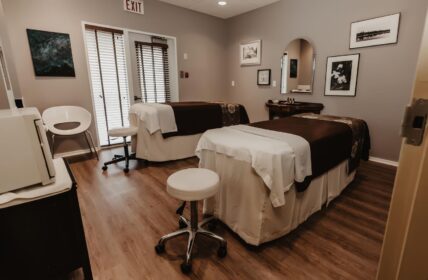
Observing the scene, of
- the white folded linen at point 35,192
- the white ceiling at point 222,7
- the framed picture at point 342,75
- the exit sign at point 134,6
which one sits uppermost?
the white ceiling at point 222,7

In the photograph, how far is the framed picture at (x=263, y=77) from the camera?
4.72 m

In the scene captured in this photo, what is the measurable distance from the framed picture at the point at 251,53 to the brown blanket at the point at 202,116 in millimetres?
1579

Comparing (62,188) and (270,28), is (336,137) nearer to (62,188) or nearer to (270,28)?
(62,188)

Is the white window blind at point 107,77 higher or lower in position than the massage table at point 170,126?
higher

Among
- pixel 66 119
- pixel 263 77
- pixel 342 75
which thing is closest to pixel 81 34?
pixel 66 119

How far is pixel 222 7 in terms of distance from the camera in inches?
185

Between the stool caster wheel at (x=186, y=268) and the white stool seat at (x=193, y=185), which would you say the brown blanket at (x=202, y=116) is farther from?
the stool caster wheel at (x=186, y=268)

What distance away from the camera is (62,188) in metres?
1.08

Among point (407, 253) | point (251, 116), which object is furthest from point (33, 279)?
point (251, 116)

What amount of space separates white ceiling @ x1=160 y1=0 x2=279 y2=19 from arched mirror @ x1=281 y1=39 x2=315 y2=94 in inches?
41.5

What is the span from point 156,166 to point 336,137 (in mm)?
2392

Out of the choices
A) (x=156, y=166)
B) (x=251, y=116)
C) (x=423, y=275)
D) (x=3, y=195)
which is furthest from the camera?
(x=251, y=116)

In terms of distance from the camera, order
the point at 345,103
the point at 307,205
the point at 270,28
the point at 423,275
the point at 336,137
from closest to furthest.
→ the point at 423,275 → the point at 307,205 → the point at 336,137 → the point at 345,103 → the point at 270,28

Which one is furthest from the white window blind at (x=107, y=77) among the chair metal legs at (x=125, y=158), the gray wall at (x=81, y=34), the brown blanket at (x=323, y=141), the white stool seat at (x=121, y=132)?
the brown blanket at (x=323, y=141)
